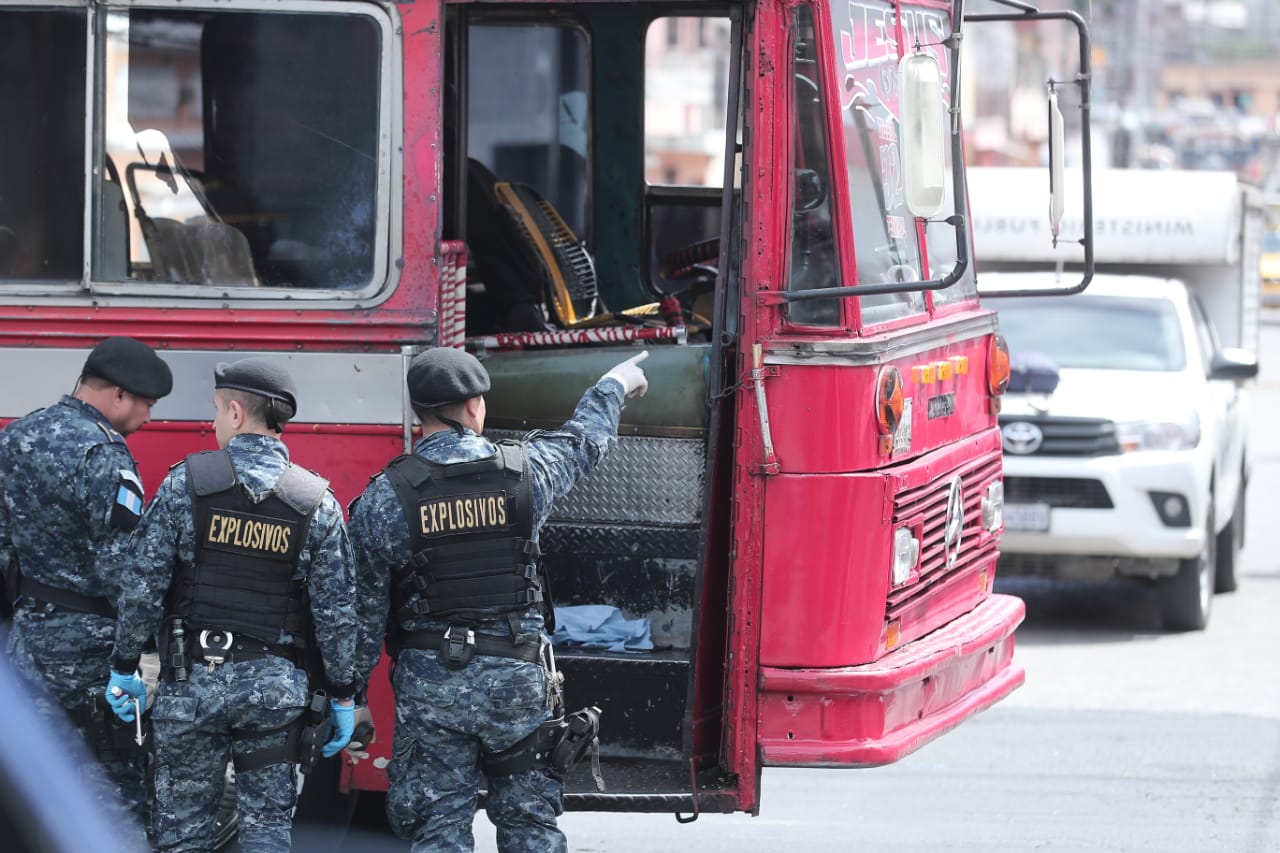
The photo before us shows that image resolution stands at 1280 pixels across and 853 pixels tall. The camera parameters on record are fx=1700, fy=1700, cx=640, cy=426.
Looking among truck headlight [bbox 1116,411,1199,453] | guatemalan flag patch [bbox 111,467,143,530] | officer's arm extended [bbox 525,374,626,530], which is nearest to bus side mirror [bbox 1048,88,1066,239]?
officer's arm extended [bbox 525,374,626,530]

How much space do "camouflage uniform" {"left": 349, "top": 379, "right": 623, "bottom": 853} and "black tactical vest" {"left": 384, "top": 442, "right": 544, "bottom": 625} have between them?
4 cm

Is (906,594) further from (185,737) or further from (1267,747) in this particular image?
(1267,747)

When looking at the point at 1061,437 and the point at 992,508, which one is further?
the point at 1061,437

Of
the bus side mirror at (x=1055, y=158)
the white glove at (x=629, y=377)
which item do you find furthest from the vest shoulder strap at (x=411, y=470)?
the bus side mirror at (x=1055, y=158)

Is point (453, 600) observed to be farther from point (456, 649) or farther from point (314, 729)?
point (314, 729)

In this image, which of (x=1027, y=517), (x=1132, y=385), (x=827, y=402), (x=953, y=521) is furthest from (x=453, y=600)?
(x=1132, y=385)

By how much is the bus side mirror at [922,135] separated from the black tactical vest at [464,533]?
128 cm

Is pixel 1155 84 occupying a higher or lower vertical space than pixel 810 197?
higher

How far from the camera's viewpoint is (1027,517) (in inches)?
370

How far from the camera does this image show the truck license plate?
30.7ft

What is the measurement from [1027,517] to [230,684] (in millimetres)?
6012

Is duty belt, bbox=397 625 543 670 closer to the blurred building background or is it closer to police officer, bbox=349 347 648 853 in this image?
police officer, bbox=349 347 648 853

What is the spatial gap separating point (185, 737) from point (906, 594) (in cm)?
216

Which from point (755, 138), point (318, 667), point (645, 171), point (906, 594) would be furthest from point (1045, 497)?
point (318, 667)
